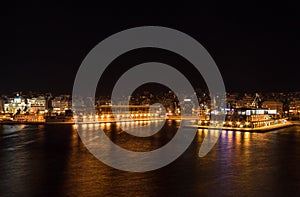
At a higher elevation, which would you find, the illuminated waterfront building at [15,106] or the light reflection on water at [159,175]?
the illuminated waterfront building at [15,106]

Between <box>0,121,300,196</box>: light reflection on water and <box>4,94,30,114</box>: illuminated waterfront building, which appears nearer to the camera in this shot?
<box>0,121,300,196</box>: light reflection on water

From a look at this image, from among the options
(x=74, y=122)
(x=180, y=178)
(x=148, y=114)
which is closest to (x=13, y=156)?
(x=180, y=178)

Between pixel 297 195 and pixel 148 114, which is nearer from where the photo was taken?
pixel 297 195

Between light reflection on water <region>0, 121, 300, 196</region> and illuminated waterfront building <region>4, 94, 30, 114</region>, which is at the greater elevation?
illuminated waterfront building <region>4, 94, 30, 114</region>

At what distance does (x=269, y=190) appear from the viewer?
5.07 meters

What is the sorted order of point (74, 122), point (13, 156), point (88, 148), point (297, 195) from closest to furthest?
point (297, 195), point (13, 156), point (88, 148), point (74, 122)

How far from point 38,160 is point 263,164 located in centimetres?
475

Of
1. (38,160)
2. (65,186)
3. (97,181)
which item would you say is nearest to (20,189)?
(65,186)

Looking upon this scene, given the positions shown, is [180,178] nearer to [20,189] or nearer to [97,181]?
[97,181]

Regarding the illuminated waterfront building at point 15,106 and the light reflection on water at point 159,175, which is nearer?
the light reflection on water at point 159,175

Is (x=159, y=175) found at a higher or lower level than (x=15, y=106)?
lower

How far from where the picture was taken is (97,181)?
543 cm

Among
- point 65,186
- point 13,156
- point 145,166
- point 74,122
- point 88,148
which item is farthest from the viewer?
point 74,122

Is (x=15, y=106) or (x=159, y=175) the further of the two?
(x=15, y=106)
